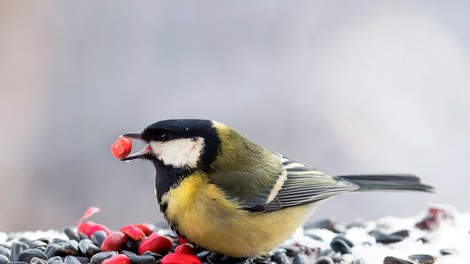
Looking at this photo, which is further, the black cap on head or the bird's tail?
the bird's tail

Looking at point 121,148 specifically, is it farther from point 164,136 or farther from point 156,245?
point 156,245

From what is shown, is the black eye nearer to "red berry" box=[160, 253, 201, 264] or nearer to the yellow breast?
the yellow breast

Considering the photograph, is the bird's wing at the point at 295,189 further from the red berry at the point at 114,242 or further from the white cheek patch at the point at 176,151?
the red berry at the point at 114,242

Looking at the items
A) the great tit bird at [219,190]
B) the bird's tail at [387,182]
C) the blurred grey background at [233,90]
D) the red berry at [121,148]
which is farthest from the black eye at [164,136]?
the blurred grey background at [233,90]

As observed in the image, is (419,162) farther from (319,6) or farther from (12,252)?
(12,252)

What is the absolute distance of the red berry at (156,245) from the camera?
249 cm

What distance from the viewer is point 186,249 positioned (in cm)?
252

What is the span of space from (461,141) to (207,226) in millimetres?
2975

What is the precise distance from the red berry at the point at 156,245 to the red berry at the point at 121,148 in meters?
0.29

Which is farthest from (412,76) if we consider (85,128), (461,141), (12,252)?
(12,252)

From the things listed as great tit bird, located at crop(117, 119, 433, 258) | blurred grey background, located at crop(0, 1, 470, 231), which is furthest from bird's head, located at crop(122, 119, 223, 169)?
blurred grey background, located at crop(0, 1, 470, 231)

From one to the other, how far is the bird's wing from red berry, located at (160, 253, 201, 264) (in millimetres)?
263

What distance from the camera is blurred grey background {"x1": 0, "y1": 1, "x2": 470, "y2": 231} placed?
14.8 ft

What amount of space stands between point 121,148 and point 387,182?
3.74ft
